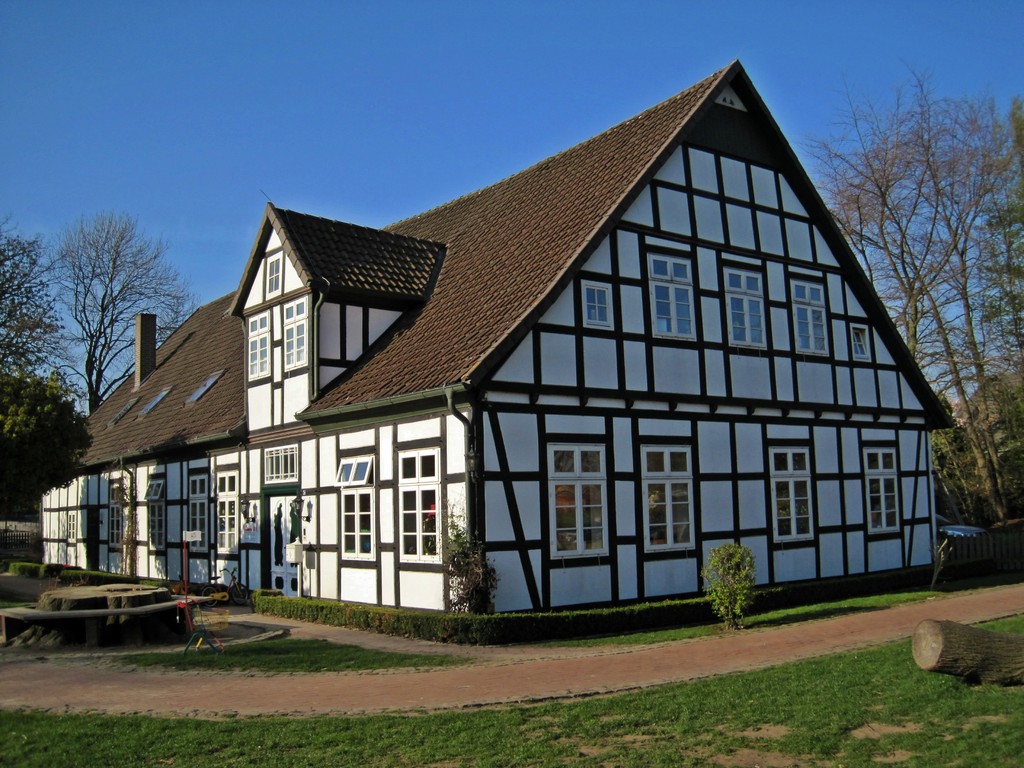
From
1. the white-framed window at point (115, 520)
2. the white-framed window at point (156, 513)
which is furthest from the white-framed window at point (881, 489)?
the white-framed window at point (115, 520)

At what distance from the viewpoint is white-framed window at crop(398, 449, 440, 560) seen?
16.3 metres

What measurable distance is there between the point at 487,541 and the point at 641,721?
642 centimetres

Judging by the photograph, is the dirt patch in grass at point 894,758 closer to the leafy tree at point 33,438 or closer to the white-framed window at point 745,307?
the white-framed window at point 745,307

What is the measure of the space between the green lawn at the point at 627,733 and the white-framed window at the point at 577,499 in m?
5.81

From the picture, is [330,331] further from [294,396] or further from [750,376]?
[750,376]

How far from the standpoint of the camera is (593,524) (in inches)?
664

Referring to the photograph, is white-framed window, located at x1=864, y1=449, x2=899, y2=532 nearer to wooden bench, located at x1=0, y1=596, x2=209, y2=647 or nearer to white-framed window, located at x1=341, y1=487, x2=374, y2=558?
white-framed window, located at x1=341, y1=487, x2=374, y2=558

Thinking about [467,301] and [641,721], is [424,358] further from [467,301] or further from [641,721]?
[641,721]

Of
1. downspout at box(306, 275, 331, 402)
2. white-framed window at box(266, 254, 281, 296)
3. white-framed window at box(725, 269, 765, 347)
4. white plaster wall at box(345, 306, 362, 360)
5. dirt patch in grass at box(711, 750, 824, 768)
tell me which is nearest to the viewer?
dirt patch in grass at box(711, 750, 824, 768)

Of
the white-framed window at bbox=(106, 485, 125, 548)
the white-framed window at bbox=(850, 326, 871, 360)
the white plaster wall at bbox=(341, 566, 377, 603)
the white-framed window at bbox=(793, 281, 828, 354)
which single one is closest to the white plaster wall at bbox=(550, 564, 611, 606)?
the white plaster wall at bbox=(341, 566, 377, 603)

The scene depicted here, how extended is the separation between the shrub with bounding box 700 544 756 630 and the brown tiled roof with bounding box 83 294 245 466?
11715mm

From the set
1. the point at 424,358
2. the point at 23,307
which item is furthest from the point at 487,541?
the point at 23,307

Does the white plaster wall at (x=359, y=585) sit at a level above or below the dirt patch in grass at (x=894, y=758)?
above

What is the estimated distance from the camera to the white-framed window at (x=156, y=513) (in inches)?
1057
